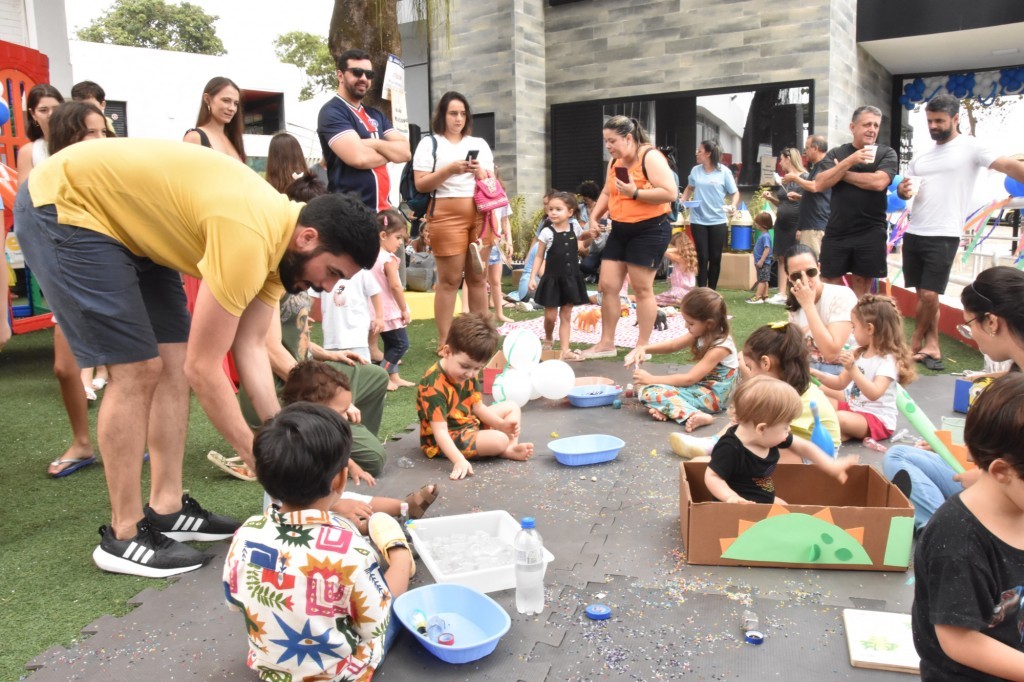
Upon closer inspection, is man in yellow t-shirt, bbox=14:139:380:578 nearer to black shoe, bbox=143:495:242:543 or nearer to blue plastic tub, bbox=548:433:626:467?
black shoe, bbox=143:495:242:543

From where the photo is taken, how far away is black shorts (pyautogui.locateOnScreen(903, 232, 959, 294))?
228 inches

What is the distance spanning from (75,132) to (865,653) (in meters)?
3.61

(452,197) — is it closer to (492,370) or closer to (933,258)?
(492,370)

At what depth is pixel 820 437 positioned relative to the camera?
132 inches

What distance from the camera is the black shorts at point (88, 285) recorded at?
2.49 m

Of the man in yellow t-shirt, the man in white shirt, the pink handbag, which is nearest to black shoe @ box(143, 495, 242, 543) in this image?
the man in yellow t-shirt

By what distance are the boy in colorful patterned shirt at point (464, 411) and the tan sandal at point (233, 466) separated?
84 cm

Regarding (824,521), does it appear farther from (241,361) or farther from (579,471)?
(241,361)

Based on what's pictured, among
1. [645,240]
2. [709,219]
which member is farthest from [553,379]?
[709,219]

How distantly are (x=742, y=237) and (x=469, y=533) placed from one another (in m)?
8.60

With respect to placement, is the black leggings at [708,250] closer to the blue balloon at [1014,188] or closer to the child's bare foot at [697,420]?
the blue balloon at [1014,188]

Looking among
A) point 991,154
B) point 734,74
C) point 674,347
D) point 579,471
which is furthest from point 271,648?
point 734,74

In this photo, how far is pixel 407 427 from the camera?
4.44m

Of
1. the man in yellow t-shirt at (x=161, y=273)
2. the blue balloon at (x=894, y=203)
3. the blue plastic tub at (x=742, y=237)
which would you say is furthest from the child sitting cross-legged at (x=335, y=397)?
the blue plastic tub at (x=742, y=237)
